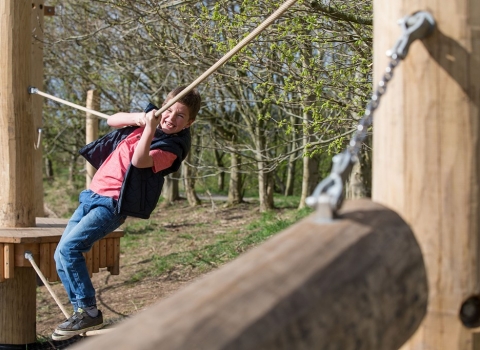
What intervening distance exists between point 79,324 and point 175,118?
4.74 feet

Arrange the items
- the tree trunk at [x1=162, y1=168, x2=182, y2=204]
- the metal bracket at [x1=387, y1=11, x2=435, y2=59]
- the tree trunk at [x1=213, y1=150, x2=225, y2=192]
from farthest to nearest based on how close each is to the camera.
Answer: the tree trunk at [x1=213, y1=150, x2=225, y2=192] → the tree trunk at [x1=162, y1=168, x2=182, y2=204] → the metal bracket at [x1=387, y1=11, x2=435, y2=59]

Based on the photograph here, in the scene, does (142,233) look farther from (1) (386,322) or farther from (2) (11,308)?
(1) (386,322)

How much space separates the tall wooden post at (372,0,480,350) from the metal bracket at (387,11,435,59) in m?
0.03

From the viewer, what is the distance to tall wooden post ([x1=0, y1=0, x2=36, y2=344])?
5711 millimetres

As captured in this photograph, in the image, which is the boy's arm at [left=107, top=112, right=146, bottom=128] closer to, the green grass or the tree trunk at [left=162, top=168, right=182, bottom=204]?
the green grass

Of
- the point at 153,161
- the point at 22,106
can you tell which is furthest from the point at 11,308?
the point at 153,161

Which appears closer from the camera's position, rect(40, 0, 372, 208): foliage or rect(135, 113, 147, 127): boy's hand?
rect(135, 113, 147, 127): boy's hand

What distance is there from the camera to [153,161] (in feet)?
14.4

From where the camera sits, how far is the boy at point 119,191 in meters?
4.42

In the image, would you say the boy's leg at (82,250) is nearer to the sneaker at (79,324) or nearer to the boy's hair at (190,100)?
the sneaker at (79,324)

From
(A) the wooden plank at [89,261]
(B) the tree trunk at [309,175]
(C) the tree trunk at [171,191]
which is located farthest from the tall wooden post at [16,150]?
(C) the tree trunk at [171,191]

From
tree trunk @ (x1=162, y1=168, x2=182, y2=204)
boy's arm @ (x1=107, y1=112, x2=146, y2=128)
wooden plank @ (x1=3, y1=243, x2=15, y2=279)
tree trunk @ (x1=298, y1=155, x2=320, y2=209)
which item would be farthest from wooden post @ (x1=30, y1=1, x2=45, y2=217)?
tree trunk @ (x1=162, y1=168, x2=182, y2=204)

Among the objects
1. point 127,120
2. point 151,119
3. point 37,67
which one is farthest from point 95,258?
point 37,67

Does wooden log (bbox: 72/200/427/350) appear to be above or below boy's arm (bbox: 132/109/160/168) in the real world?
below
